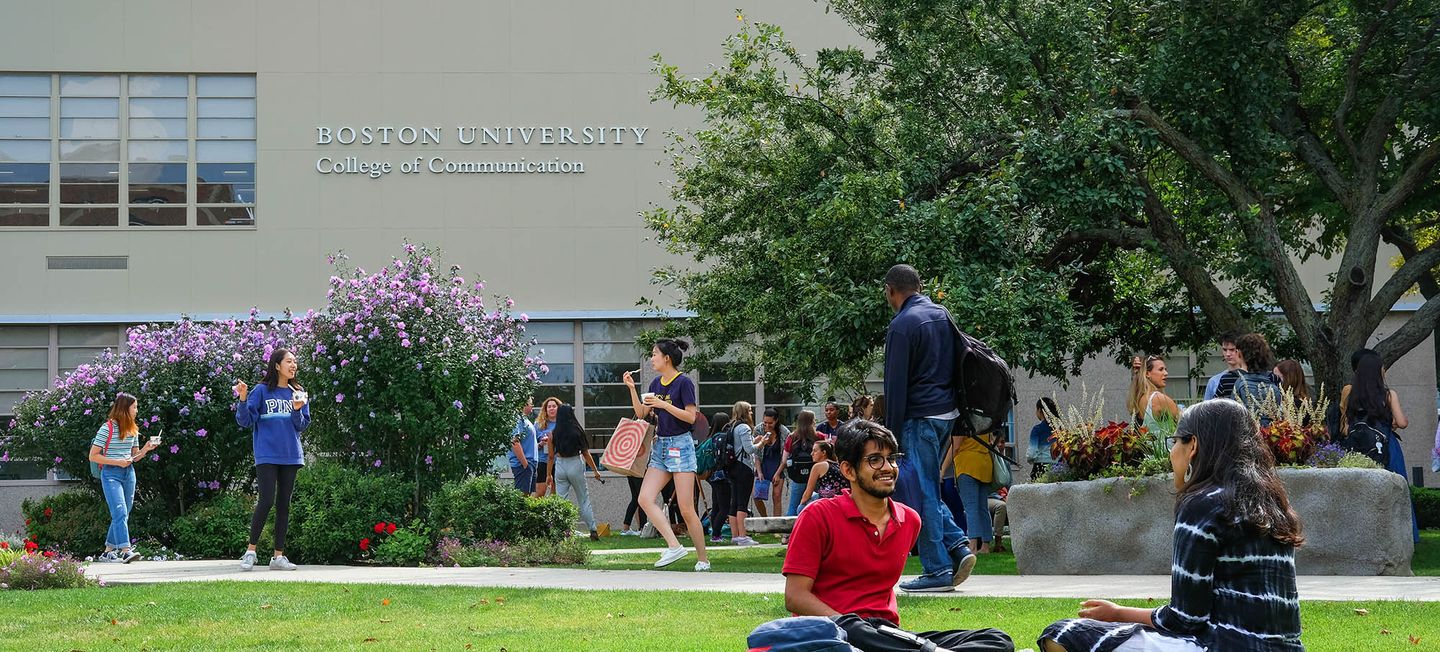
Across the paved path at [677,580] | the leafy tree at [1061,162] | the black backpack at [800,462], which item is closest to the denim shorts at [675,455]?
the paved path at [677,580]

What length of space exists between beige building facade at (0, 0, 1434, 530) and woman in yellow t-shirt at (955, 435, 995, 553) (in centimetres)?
1241

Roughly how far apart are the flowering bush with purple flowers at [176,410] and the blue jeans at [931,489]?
8646mm

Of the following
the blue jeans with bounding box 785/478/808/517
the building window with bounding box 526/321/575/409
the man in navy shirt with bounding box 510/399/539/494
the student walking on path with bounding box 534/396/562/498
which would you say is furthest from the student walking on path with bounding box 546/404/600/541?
the building window with bounding box 526/321/575/409

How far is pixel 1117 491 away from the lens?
11125 millimetres

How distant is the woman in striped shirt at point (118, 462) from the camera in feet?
47.5

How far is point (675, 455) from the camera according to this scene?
1172cm

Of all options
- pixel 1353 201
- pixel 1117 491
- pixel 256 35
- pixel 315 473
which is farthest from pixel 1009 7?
pixel 256 35

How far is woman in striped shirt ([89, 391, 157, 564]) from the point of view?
47.5 ft

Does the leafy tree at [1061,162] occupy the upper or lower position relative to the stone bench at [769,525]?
upper

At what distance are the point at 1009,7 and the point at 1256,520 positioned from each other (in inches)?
457

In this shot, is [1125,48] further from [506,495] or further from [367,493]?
[367,493]

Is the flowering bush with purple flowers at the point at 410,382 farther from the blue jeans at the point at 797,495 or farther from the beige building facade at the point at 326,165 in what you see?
the beige building facade at the point at 326,165

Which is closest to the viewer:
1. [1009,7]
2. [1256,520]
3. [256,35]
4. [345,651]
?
[1256,520]

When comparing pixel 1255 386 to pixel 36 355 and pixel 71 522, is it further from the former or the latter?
pixel 36 355
